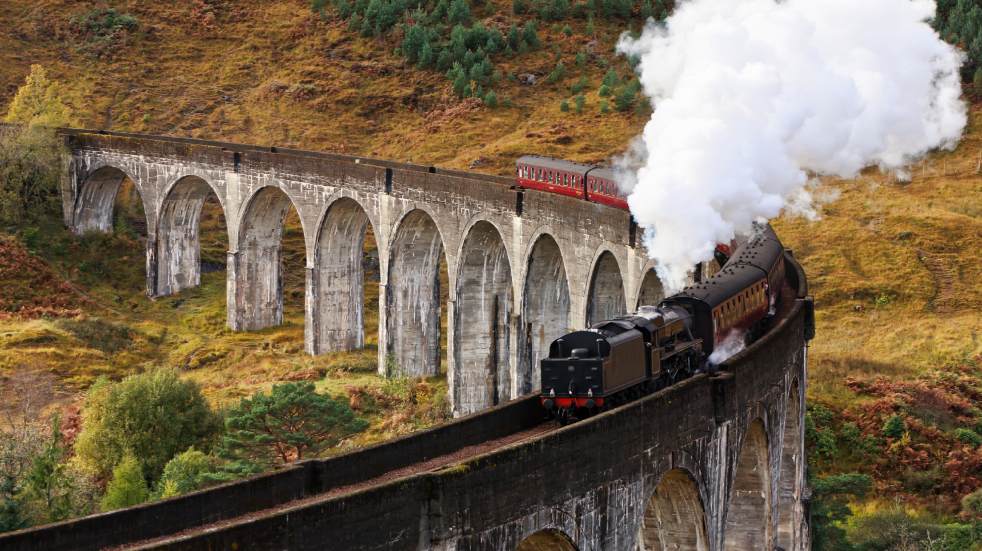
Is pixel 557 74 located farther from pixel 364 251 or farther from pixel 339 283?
pixel 339 283

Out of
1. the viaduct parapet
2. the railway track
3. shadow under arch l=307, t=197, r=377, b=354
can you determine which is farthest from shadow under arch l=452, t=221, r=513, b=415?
the railway track

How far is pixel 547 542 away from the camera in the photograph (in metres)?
21.4

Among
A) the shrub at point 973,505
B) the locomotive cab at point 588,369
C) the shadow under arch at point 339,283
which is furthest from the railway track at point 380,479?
the shadow under arch at point 339,283

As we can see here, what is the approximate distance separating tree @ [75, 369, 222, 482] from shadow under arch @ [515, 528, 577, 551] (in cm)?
1981

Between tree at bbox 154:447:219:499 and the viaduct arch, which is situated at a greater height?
the viaduct arch

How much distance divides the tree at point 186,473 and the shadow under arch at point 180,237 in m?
30.3

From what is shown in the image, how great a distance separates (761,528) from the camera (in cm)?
3003

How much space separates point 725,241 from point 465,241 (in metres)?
14.8

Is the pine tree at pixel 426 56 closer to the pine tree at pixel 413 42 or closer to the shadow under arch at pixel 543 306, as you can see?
the pine tree at pixel 413 42

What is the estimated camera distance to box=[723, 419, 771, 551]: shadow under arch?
96.5 ft

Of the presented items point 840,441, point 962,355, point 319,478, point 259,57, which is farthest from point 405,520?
point 259,57

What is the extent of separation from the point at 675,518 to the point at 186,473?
15.2 metres

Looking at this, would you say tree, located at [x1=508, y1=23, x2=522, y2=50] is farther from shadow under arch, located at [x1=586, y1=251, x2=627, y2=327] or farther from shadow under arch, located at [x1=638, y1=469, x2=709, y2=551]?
shadow under arch, located at [x1=638, y1=469, x2=709, y2=551]

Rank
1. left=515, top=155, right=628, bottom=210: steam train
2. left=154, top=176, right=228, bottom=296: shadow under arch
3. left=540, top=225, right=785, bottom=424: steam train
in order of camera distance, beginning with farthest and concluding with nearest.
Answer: left=154, top=176, right=228, bottom=296: shadow under arch
left=515, top=155, right=628, bottom=210: steam train
left=540, top=225, right=785, bottom=424: steam train
